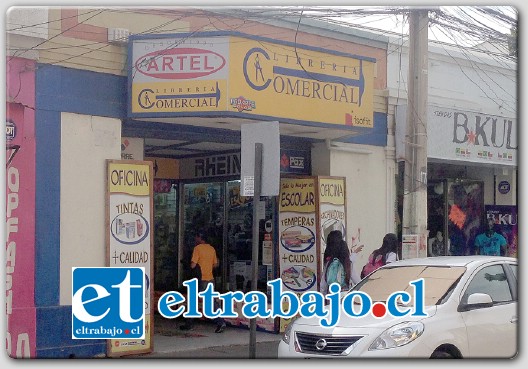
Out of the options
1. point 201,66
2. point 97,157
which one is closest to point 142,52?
point 201,66

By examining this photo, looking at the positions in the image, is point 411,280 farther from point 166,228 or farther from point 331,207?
point 166,228

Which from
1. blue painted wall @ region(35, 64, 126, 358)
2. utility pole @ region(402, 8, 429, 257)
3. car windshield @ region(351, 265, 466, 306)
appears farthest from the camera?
utility pole @ region(402, 8, 429, 257)

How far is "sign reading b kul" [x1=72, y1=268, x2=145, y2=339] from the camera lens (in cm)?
820

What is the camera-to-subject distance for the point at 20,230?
31.0ft

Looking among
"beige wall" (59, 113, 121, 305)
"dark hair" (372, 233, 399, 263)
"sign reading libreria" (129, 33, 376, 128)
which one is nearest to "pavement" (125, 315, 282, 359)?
"beige wall" (59, 113, 121, 305)

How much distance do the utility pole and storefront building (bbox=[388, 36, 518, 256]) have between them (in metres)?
1.38

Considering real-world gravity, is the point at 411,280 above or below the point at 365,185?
below

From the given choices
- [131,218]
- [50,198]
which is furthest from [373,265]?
[50,198]

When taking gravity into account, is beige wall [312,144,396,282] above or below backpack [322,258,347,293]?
above

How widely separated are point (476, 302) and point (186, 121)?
4655 millimetres

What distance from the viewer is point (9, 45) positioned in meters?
9.12

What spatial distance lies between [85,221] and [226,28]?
9.62 feet

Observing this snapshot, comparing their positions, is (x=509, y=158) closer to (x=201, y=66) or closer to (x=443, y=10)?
(x=443, y=10)

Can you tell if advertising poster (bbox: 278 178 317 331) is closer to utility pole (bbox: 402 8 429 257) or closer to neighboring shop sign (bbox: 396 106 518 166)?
neighboring shop sign (bbox: 396 106 518 166)
